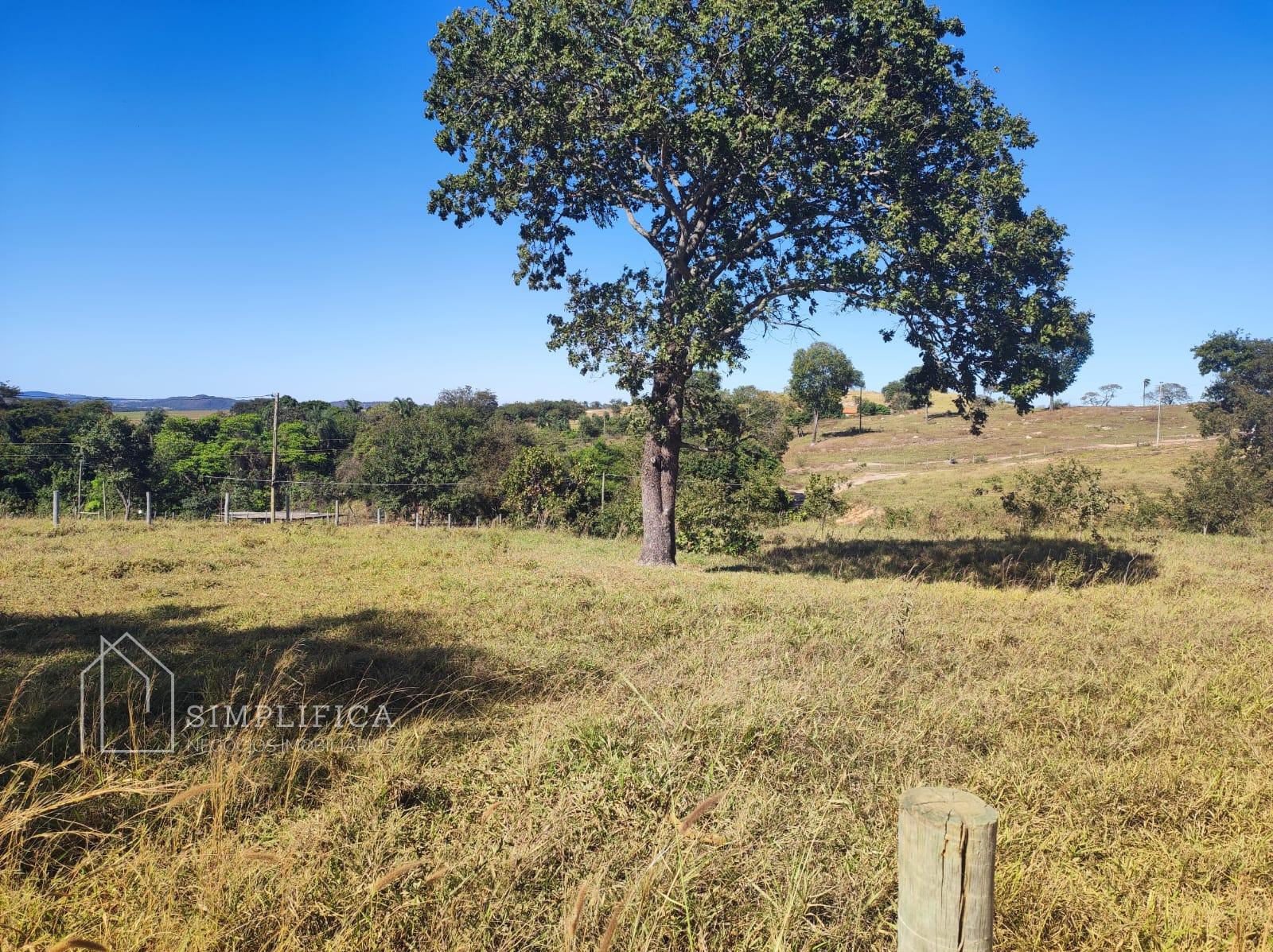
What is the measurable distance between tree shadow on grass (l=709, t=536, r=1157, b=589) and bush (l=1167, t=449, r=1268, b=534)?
985cm

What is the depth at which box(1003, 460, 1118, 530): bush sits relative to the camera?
63.0ft

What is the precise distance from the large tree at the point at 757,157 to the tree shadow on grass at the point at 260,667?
6903 mm

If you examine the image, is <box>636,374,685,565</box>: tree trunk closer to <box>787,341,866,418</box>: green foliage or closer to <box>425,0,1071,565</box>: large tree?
<box>425,0,1071,565</box>: large tree

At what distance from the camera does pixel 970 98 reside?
12.3 metres

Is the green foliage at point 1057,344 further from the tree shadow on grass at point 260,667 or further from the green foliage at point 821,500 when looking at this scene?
the green foliage at point 821,500

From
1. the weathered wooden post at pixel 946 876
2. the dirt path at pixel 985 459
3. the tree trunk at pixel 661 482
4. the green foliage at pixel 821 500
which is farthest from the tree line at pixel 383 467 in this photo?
the weathered wooden post at pixel 946 876

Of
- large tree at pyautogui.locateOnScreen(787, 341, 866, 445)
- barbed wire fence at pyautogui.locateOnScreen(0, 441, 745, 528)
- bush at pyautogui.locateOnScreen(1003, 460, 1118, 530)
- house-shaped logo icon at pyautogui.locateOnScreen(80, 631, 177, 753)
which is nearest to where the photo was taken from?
house-shaped logo icon at pyautogui.locateOnScreen(80, 631, 177, 753)

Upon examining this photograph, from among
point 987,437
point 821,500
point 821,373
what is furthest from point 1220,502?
point 821,373

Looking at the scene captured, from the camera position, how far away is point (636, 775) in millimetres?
3928

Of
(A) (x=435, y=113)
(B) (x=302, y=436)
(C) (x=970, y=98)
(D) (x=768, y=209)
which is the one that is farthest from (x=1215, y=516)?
(B) (x=302, y=436)

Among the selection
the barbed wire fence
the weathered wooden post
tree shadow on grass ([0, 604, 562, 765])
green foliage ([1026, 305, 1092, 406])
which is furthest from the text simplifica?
the barbed wire fence

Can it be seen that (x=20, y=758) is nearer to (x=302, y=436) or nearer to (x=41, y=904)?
(x=41, y=904)

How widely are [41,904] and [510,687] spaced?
3.24m

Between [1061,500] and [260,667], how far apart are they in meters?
20.5
